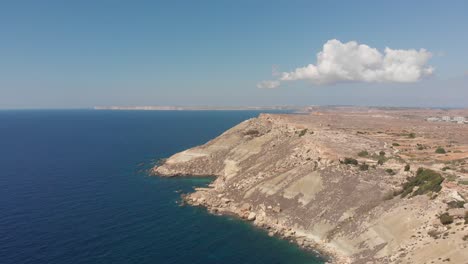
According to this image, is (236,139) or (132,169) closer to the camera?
(132,169)

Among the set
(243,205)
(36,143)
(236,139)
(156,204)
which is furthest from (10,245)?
(36,143)

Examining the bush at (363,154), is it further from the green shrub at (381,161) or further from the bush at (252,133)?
the bush at (252,133)

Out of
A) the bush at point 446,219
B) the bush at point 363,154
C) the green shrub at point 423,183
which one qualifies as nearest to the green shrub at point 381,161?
A: the bush at point 363,154

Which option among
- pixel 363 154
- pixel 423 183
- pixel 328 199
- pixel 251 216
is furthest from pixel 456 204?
pixel 251 216

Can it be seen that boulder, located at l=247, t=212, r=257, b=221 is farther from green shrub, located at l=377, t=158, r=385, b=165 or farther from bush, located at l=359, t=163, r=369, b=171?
green shrub, located at l=377, t=158, r=385, b=165

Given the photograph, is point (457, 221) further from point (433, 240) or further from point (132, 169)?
point (132, 169)

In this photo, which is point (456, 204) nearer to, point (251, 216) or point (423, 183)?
point (423, 183)

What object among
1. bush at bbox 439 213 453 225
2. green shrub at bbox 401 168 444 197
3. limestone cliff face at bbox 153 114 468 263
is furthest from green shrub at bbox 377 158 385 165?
bush at bbox 439 213 453 225
